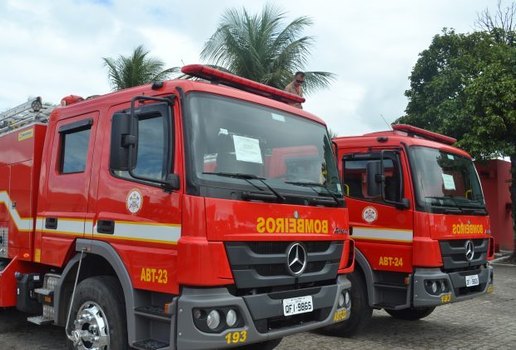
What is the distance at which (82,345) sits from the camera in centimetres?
437

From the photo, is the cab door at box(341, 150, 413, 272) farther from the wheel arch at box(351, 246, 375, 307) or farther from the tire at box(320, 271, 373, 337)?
the tire at box(320, 271, 373, 337)

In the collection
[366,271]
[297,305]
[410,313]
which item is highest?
[366,271]

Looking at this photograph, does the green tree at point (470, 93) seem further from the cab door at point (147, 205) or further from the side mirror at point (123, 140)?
the side mirror at point (123, 140)

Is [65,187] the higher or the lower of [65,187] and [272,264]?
the higher

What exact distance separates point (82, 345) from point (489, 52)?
15096 millimetres

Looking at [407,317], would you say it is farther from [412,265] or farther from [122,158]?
[122,158]

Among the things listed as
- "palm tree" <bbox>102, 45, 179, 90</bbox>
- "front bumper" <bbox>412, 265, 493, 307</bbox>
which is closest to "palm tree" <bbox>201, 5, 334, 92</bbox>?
"palm tree" <bbox>102, 45, 179, 90</bbox>

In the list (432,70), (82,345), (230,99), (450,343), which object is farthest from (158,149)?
(432,70)

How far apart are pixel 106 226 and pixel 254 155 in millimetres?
1391

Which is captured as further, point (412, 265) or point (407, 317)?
point (407, 317)

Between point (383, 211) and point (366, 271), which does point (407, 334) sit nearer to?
point (366, 271)

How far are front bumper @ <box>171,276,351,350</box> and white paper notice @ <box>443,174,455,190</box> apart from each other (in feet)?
9.70

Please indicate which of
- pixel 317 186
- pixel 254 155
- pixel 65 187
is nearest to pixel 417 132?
pixel 317 186

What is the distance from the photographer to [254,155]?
4.23 metres
